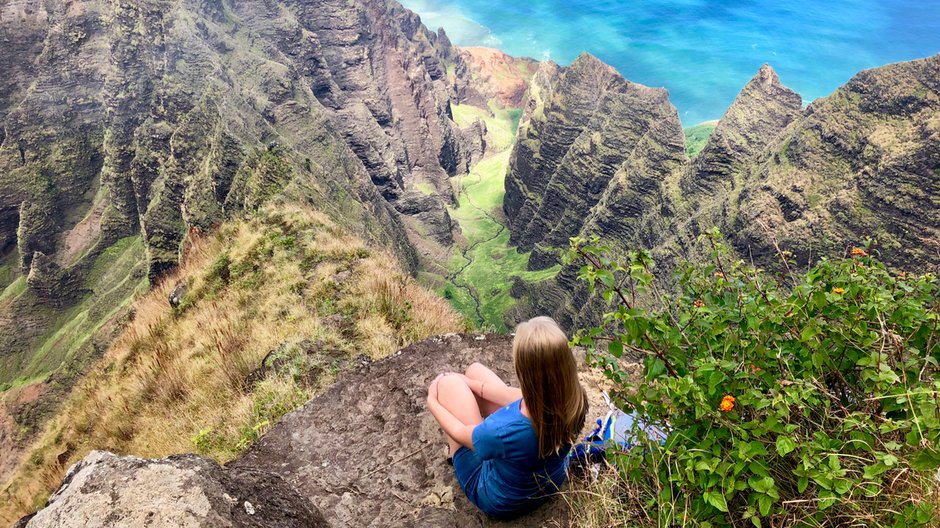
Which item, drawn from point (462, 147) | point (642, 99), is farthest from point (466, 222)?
point (642, 99)

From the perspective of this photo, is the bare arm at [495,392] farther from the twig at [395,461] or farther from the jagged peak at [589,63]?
the jagged peak at [589,63]

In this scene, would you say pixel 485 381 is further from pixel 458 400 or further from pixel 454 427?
pixel 454 427

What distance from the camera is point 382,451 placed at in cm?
582

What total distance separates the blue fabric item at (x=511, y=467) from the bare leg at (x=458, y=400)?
39 cm

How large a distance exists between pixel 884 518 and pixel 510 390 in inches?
120

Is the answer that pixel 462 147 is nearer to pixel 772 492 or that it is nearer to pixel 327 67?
pixel 327 67

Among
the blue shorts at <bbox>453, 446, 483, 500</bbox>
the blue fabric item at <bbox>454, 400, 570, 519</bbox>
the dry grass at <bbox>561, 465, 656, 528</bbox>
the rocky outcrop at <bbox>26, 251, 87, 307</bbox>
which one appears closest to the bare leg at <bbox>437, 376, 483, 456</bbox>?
the blue shorts at <bbox>453, 446, 483, 500</bbox>

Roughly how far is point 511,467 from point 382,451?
2207mm

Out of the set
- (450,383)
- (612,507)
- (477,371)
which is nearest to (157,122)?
(477,371)

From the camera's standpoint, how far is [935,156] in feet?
114

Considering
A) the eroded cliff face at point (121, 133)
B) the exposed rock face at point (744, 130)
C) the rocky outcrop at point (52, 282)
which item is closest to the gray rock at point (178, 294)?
the eroded cliff face at point (121, 133)

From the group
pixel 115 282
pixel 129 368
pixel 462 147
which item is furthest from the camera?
pixel 462 147

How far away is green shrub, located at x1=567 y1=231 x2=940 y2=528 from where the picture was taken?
8.20 ft

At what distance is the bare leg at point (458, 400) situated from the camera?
475 cm
